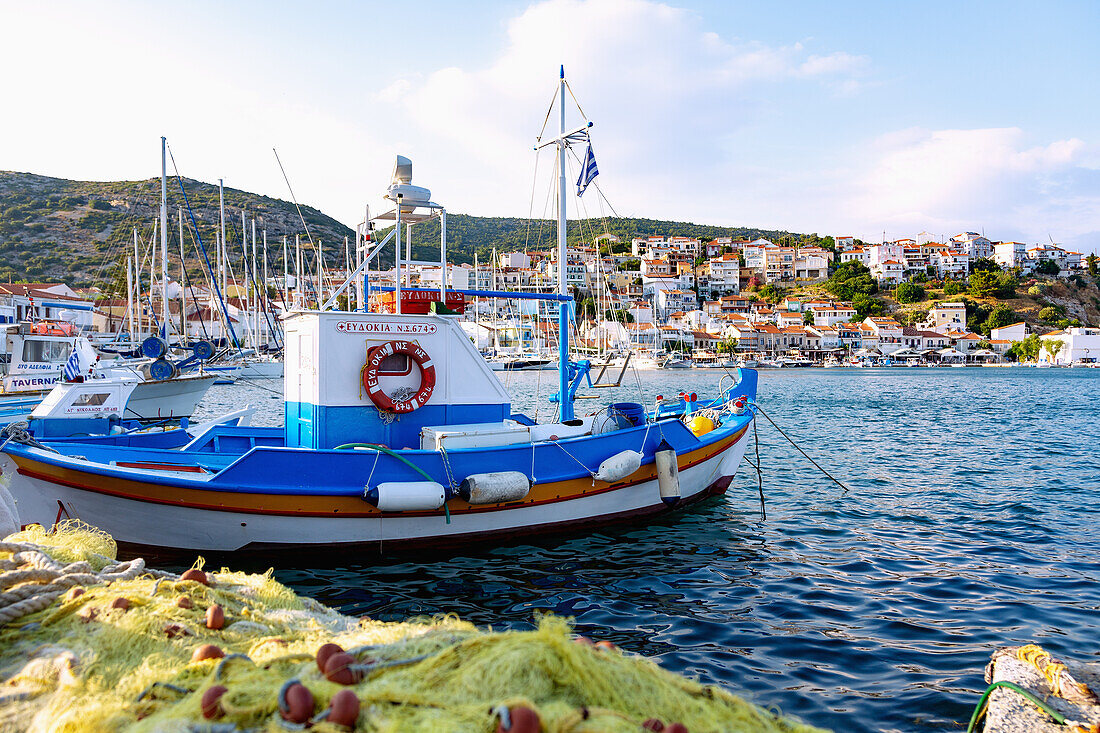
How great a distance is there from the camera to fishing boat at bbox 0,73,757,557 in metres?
7.07

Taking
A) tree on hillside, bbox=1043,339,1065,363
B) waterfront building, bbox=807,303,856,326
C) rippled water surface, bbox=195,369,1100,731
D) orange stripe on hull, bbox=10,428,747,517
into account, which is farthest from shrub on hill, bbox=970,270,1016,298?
orange stripe on hull, bbox=10,428,747,517

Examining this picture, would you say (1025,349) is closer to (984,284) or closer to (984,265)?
(984,284)

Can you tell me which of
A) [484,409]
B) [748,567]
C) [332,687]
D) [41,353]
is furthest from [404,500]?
[41,353]

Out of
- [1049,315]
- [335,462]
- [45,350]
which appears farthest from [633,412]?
[1049,315]

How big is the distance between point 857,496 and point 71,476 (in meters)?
11.8

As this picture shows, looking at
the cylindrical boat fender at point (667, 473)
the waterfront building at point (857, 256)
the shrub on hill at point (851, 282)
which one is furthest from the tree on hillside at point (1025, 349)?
the cylindrical boat fender at point (667, 473)

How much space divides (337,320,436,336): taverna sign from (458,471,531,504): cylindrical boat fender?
6.70 ft

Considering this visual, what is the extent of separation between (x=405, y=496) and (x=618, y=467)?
9.31 feet

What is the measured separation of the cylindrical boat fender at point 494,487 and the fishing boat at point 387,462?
0.02 metres

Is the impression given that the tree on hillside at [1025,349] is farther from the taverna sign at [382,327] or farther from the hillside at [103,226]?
the taverna sign at [382,327]

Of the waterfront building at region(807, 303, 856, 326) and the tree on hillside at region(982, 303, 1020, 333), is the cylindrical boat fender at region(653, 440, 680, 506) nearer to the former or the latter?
the waterfront building at region(807, 303, 856, 326)

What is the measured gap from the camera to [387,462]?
7609 millimetres

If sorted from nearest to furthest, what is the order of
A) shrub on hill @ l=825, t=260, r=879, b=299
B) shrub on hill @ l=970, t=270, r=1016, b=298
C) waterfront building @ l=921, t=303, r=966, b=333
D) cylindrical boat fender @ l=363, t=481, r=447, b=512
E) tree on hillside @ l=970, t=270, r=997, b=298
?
cylindrical boat fender @ l=363, t=481, r=447, b=512 → waterfront building @ l=921, t=303, r=966, b=333 → tree on hillside @ l=970, t=270, r=997, b=298 → shrub on hill @ l=970, t=270, r=1016, b=298 → shrub on hill @ l=825, t=260, r=879, b=299

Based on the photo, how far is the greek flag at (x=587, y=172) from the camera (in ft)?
34.2
